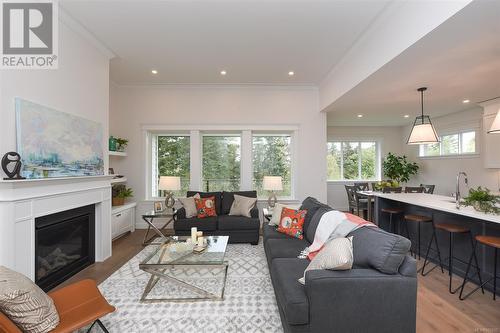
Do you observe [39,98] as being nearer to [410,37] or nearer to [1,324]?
[1,324]

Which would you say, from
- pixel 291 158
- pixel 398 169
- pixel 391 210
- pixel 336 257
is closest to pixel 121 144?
pixel 291 158

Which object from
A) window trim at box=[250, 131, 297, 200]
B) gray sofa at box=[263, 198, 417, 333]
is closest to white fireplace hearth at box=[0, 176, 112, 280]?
gray sofa at box=[263, 198, 417, 333]

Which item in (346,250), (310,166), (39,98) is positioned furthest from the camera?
(310,166)

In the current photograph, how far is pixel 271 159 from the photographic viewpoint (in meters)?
5.57

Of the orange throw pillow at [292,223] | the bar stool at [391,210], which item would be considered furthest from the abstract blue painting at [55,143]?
the bar stool at [391,210]

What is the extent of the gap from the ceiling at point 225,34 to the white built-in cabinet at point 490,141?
11.7ft

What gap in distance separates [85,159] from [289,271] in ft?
9.94

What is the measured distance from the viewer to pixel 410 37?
235 cm

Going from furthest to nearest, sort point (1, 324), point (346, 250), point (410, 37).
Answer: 1. point (410, 37)
2. point (346, 250)
3. point (1, 324)

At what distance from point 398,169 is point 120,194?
759 centimetres

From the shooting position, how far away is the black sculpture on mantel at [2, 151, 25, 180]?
7.05 feet

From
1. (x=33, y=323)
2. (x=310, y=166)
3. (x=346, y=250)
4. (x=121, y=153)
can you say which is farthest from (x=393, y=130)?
(x=33, y=323)

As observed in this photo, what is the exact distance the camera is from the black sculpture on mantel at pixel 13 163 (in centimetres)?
215

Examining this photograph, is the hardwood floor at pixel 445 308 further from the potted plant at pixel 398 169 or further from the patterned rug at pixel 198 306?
the potted plant at pixel 398 169
